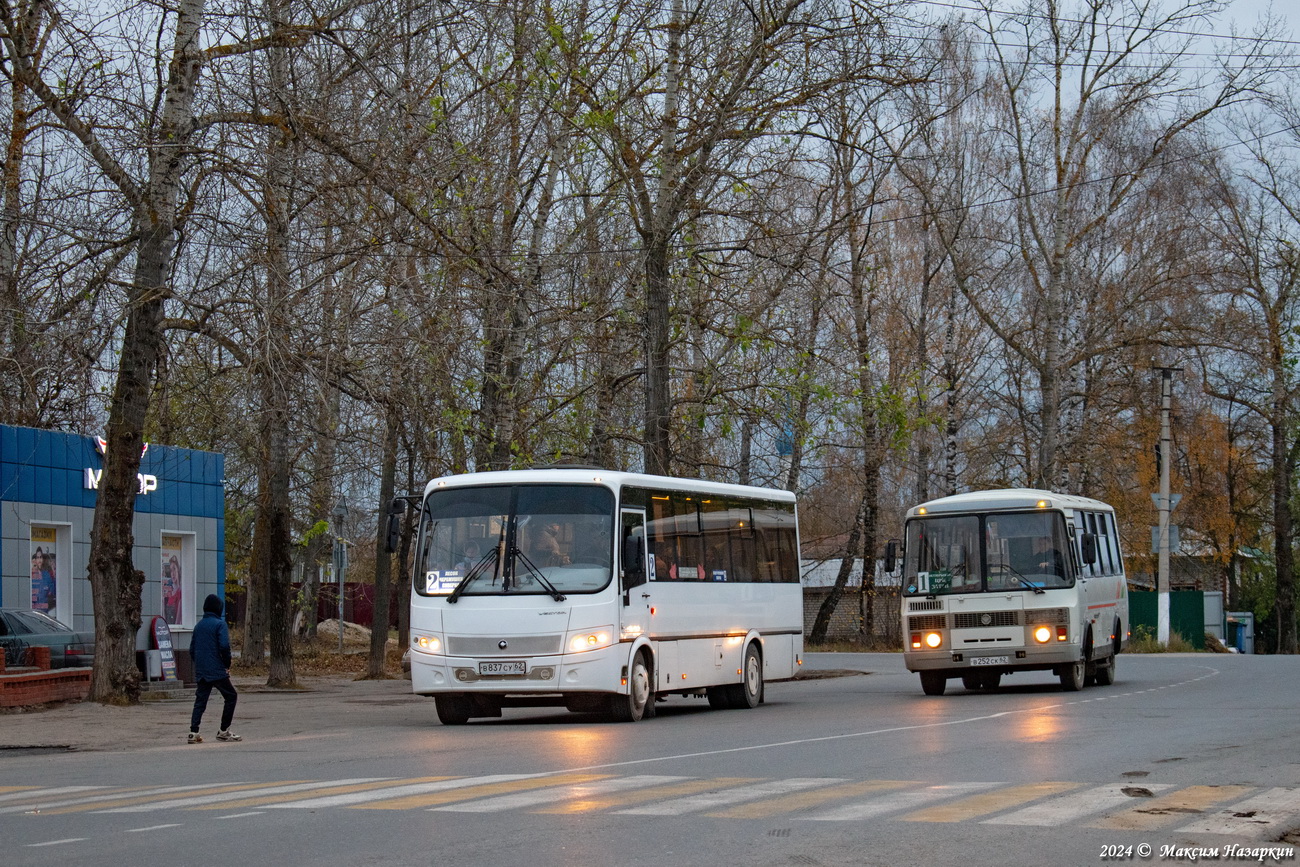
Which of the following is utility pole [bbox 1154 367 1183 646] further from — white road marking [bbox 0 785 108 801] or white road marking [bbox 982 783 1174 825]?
white road marking [bbox 0 785 108 801]

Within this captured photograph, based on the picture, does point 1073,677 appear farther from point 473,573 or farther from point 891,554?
point 473,573

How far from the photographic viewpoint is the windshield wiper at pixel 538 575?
62.2ft

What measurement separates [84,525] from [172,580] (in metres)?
4.45

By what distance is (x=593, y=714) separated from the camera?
21.0 meters

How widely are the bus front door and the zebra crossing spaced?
7.10m

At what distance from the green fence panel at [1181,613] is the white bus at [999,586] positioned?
1247 inches

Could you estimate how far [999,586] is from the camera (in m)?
23.7

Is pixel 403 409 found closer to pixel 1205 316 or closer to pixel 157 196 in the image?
pixel 157 196

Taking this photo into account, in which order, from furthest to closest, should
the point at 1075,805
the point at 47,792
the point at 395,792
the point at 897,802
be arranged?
the point at 47,792
the point at 395,792
the point at 897,802
the point at 1075,805

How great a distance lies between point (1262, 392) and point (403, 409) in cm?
4480

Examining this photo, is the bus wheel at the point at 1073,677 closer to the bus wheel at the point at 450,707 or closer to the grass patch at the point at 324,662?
the bus wheel at the point at 450,707

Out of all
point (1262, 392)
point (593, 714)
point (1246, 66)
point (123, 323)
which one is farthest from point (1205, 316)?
point (123, 323)

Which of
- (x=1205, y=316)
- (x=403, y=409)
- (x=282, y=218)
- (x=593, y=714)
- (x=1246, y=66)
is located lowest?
(x=593, y=714)

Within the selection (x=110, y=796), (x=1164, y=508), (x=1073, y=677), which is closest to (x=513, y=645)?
(x=110, y=796)
